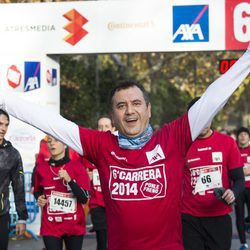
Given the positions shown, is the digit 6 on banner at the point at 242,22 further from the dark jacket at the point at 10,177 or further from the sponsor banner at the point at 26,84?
the dark jacket at the point at 10,177

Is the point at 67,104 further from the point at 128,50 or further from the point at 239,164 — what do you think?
the point at 239,164

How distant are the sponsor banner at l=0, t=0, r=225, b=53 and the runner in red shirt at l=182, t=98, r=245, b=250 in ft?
17.7

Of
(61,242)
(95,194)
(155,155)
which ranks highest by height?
(155,155)

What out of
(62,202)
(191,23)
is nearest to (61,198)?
(62,202)

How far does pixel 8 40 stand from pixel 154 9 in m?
2.76

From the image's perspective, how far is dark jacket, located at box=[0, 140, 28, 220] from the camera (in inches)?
261

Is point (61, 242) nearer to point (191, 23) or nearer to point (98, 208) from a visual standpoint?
point (98, 208)

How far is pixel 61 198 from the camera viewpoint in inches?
273

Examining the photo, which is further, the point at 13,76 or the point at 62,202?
the point at 13,76

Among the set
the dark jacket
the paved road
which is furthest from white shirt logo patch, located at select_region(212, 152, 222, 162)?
the paved road

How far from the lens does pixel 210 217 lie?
6.23 m

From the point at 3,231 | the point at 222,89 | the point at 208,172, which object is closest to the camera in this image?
the point at 222,89

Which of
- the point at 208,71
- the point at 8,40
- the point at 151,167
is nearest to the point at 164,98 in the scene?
the point at 208,71

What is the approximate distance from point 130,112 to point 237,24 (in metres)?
8.29
